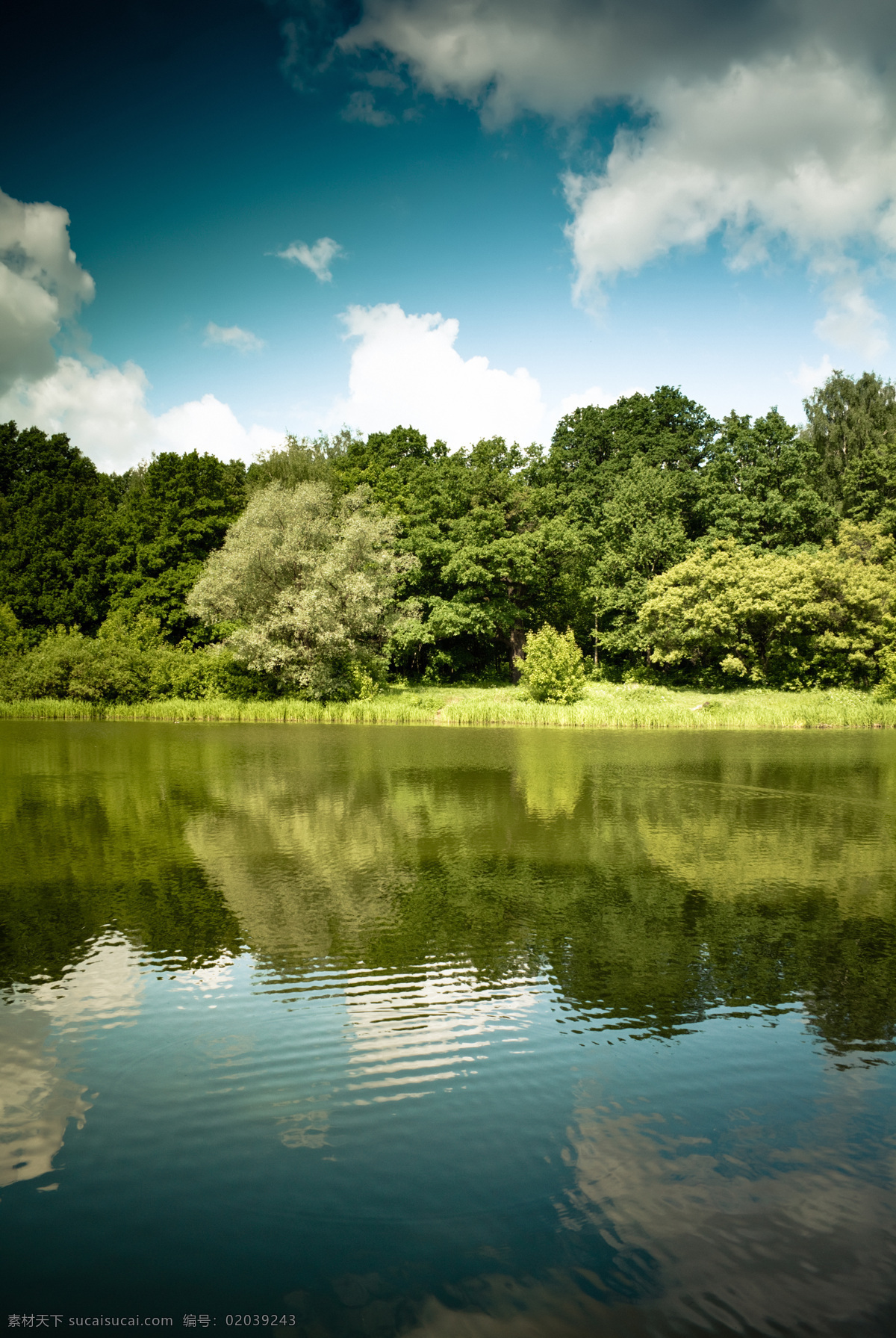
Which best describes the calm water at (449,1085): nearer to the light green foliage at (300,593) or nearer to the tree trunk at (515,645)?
the light green foliage at (300,593)

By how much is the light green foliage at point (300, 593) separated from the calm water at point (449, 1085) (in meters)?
27.6

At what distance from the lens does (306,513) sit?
41.4 metres

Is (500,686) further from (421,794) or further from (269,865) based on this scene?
(269,865)

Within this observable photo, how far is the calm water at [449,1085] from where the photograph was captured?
3430 millimetres

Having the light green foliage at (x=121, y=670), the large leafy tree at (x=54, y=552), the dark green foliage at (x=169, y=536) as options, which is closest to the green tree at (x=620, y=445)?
the dark green foliage at (x=169, y=536)

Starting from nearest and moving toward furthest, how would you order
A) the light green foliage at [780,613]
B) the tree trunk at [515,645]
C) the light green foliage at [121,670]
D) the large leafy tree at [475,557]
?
the light green foliage at [121,670], the light green foliage at [780,613], the large leafy tree at [475,557], the tree trunk at [515,645]

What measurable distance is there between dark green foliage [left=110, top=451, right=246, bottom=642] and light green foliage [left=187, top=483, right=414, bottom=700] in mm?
6301

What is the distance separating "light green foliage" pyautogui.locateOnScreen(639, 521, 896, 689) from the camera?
42969 mm

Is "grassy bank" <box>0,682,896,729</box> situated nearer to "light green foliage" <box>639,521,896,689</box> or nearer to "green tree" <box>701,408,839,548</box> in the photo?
"light green foliage" <box>639,521,896,689</box>

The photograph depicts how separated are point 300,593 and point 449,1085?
3620 centimetres

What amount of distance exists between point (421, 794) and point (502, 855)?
559 cm

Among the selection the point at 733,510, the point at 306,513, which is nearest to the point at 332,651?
the point at 306,513

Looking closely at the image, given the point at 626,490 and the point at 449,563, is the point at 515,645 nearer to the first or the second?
the point at 449,563

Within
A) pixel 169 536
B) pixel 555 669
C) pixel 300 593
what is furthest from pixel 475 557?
pixel 169 536
